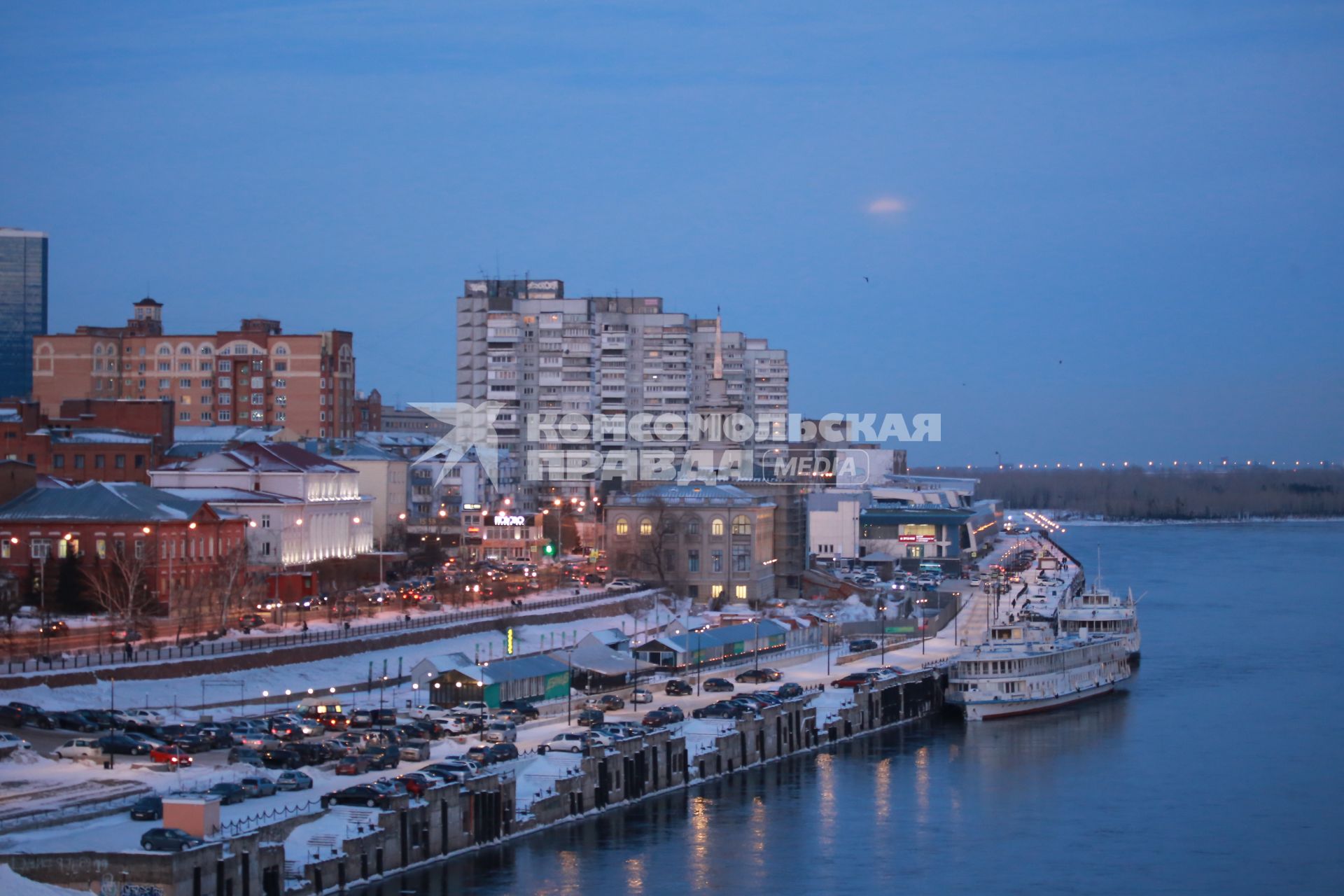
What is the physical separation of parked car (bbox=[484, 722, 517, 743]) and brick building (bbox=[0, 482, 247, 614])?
7004 mm

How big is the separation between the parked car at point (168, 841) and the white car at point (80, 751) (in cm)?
322

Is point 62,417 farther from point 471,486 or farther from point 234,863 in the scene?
point 234,863

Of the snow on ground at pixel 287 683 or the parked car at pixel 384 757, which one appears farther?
the snow on ground at pixel 287 683

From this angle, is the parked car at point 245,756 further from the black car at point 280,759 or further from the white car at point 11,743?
the white car at point 11,743

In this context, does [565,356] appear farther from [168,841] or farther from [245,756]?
[168,841]

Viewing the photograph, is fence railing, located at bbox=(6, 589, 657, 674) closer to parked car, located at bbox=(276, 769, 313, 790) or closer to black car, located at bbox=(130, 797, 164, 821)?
parked car, located at bbox=(276, 769, 313, 790)

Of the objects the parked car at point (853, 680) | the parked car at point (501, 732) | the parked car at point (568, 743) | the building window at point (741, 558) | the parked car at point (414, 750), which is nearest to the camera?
the parked car at point (414, 750)

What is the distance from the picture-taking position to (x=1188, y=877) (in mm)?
15625

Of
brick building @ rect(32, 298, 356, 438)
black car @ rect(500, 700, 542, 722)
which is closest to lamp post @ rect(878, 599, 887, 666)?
black car @ rect(500, 700, 542, 722)

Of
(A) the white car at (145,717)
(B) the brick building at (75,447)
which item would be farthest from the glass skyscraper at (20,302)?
(A) the white car at (145,717)

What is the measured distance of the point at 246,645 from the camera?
21672 mm

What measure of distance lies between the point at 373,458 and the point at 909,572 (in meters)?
14.9

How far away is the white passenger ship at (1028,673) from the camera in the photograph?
84.6ft

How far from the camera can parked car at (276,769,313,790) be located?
579 inches
